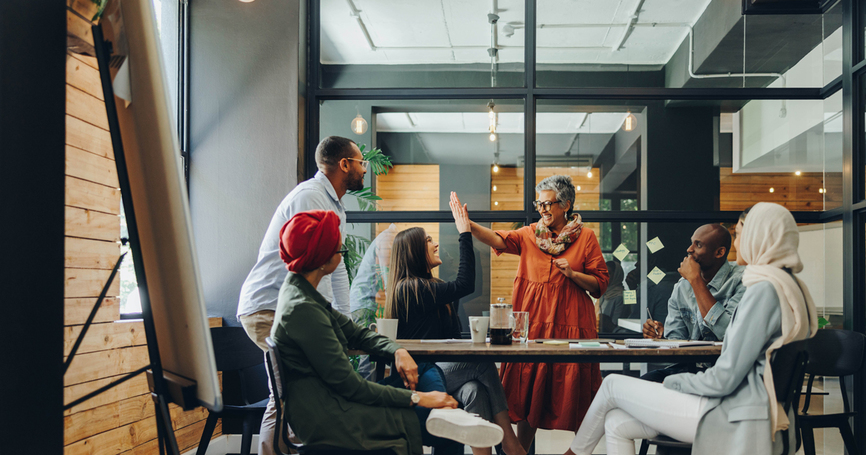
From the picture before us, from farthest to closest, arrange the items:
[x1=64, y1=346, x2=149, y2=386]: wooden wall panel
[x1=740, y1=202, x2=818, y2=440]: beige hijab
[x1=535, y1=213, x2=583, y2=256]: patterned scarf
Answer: [x1=535, y1=213, x2=583, y2=256]: patterned scarf, [x1=64, y1=346, x2=149, y2=386]: wooden wall panel, [x1=740, y1=202, x2=818, y2=440]: beige hijab

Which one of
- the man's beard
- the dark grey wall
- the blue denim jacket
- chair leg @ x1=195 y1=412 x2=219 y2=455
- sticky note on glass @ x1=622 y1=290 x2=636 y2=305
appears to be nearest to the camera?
chair leg @ x1=195 y1=412 x2=219 y2=455

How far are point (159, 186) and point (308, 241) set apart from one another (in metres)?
0.96

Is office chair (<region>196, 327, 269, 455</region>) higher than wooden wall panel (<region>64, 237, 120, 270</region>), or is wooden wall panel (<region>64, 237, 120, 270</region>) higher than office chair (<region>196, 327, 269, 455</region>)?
wooden wall panel (<region>64, 237, 120, 270</region>)

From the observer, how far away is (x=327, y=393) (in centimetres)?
171

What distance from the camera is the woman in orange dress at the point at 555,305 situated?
2.93m

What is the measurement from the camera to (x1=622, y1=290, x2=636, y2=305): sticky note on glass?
3744 mm

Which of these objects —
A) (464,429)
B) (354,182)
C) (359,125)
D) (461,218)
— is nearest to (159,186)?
(464,429)

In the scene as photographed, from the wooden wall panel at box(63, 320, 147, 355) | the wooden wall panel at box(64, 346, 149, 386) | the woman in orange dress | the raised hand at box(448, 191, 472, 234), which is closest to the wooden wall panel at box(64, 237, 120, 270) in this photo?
the wooden wall panel at box(63, 320, 147, 355)

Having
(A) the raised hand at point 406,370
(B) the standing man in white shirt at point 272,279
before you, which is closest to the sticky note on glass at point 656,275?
(B) the standing man in white shirt at point 272,279

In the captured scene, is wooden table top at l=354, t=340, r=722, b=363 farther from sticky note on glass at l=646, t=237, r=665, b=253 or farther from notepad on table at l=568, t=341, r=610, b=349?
sticky note on glass at l=646, t=237, r=665, b=253

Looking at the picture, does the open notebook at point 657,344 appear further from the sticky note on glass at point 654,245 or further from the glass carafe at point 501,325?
the sticky note on glass at point 654,245

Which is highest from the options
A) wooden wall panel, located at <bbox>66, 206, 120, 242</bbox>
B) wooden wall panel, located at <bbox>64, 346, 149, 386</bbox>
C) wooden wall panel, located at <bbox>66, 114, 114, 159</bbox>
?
wooden wall panel, located at <bbox>66, 114, 114, 159</bbox>

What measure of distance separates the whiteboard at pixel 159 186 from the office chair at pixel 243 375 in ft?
5.80

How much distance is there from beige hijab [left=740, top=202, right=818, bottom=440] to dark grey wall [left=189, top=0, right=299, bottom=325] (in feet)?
8.51
